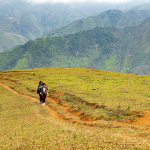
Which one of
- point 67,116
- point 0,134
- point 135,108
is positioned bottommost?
point 0,134

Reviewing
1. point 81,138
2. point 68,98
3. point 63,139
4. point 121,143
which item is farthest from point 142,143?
point 68,98

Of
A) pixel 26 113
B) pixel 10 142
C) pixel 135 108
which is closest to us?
pixel 10 142

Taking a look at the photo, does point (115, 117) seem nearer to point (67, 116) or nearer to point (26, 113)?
point (67, 116)

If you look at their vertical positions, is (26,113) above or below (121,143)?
below

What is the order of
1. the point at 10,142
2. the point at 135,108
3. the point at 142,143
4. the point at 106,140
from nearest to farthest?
1. the point at 142,143
2. the point at 106,140
3. the point at 10,142
4. the point at 135,108

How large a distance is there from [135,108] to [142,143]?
35.8 feet

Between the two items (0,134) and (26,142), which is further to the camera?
(0,134)

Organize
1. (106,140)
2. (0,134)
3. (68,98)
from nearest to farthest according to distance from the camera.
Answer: (106,140), (0,134), (68,98)

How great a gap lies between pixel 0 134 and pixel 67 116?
7.94 metres

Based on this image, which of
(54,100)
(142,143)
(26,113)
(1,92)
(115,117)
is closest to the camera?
(142,143)

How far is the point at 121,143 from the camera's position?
34.8 feet

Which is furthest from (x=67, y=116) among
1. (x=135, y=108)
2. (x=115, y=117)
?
(x=135, y=108)

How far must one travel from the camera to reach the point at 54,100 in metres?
31.3

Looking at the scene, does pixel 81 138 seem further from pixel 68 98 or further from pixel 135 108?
pixel 68 98
